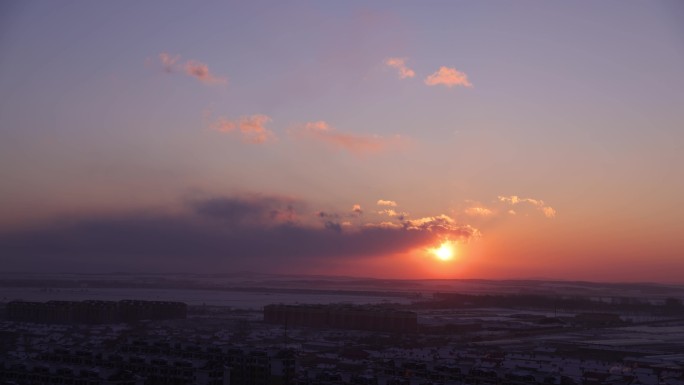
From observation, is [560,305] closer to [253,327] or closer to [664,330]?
[664,330]

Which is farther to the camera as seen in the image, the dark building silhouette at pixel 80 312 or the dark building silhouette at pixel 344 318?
the dark building silhouette at pixel 344 318

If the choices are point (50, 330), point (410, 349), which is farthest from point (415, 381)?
point (50, 330)

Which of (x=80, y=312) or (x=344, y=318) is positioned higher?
(x=80, y=312)

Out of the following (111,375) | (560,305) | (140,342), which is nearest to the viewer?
(111,375)

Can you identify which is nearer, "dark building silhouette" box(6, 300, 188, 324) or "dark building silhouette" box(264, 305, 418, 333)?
"dark building silhouette" box(6, 300, 188, 324)

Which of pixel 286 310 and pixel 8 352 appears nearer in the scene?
pixel 8 352

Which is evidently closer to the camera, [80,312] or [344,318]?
[80,312]

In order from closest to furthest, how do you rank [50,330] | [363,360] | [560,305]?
1. [363,360]
2. [50,330]
3. [560,305]

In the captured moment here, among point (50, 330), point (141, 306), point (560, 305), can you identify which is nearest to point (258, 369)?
point (50, 330)
